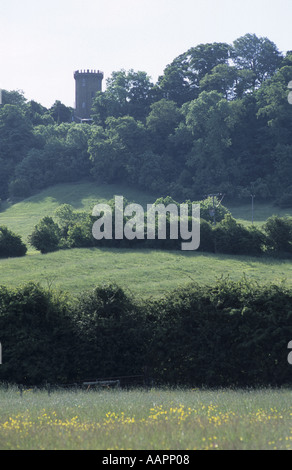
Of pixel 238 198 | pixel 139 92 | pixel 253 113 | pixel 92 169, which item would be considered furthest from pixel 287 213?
pixel 139 92

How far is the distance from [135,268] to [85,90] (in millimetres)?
99108

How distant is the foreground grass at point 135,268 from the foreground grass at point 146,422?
2199 centimetres

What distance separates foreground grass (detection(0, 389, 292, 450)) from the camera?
31.9ft

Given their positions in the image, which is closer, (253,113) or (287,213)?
(287,213)

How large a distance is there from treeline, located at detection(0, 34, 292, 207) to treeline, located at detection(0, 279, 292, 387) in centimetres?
6062

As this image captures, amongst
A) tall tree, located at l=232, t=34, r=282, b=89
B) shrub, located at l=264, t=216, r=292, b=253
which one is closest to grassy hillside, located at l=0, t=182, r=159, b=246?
shrub, located at l=264, t=216, r=292, b=253

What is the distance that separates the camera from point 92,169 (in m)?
94.4

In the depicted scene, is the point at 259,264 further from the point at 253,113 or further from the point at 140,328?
the point at 253,113

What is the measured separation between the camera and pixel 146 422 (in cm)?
1123

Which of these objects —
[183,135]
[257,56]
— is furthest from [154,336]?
[257,56]

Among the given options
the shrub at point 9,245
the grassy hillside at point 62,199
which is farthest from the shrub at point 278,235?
the grassy hillside at point 62,199

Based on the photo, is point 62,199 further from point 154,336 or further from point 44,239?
point 154,336

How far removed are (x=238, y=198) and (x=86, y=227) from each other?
3641 cm

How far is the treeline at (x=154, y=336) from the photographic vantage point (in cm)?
1947
